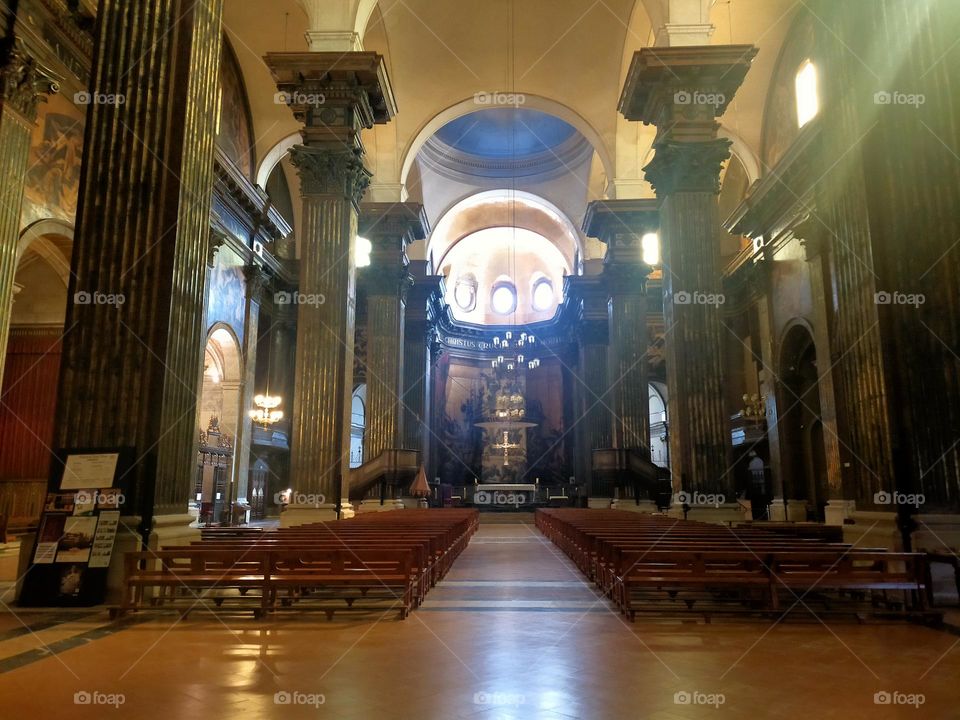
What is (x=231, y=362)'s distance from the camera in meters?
18.8

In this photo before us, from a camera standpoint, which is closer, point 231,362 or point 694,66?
point 694,66

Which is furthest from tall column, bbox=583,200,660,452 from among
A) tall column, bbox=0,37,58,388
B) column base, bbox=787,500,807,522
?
tall column, bbox=0,37,58,388

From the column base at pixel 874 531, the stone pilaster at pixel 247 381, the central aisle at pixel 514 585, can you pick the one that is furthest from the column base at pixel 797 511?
the stone pilaster at pixel 247 381

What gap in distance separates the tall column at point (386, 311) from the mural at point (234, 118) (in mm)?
3547

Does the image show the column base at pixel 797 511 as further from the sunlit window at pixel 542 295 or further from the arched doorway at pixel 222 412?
the sunlit window at pixel 542 295

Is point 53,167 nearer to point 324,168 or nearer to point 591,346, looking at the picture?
point 324,168

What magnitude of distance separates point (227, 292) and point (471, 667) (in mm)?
15844

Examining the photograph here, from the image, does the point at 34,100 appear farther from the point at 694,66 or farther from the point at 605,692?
the point at 605,692

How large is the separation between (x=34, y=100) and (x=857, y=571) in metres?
12.8

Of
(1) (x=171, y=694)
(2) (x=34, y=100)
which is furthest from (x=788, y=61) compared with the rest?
(1) (x=171, y=694)

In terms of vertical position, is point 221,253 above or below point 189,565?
above

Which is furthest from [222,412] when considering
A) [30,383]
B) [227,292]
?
[30,383]

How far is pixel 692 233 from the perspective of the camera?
11422 mm

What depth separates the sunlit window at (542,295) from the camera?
118 feet
